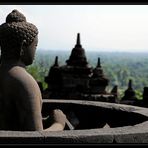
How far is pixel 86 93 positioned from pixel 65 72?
1.13 metres

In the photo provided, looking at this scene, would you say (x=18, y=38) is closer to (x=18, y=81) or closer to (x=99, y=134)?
(x=18, y=81)

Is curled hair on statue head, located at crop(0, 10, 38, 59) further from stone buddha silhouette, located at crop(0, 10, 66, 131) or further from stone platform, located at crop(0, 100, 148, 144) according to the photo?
stone platform, located at crop(0, 100, 148, 144)

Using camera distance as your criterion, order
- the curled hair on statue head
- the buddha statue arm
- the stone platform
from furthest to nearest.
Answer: the curled hair on statue head, the buddha statue arm, the stone platform

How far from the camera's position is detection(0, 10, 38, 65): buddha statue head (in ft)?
13.0

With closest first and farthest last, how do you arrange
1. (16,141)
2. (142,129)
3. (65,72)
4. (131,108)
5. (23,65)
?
1. (16,141)
2. (142,129)
3. (23,65)
4. (131,108)
5. (65,72)

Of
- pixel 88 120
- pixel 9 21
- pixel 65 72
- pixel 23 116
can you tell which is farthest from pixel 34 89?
pixel 65 72

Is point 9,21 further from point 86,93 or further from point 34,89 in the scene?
point 86,93

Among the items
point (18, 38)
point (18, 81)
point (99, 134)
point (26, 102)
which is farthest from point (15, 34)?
point (99, 134)

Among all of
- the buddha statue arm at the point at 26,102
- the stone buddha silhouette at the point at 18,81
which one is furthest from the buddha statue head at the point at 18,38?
the buddha statue arm at the point at 26,102

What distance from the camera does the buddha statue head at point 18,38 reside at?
3.96 meters

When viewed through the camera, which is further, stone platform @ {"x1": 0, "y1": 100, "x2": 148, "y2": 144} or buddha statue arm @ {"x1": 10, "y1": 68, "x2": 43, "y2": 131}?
buddha statue arm @ {"x1": 10, "y1": 68, "x2": 43, "y2": 131}

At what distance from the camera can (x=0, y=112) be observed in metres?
3.90

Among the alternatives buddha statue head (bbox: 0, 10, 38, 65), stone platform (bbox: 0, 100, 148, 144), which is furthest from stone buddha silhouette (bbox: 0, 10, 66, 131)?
stone platform (bbox: 0, 100, 148, 144)

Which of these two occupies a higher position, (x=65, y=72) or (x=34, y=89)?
(x=34, y=89)
